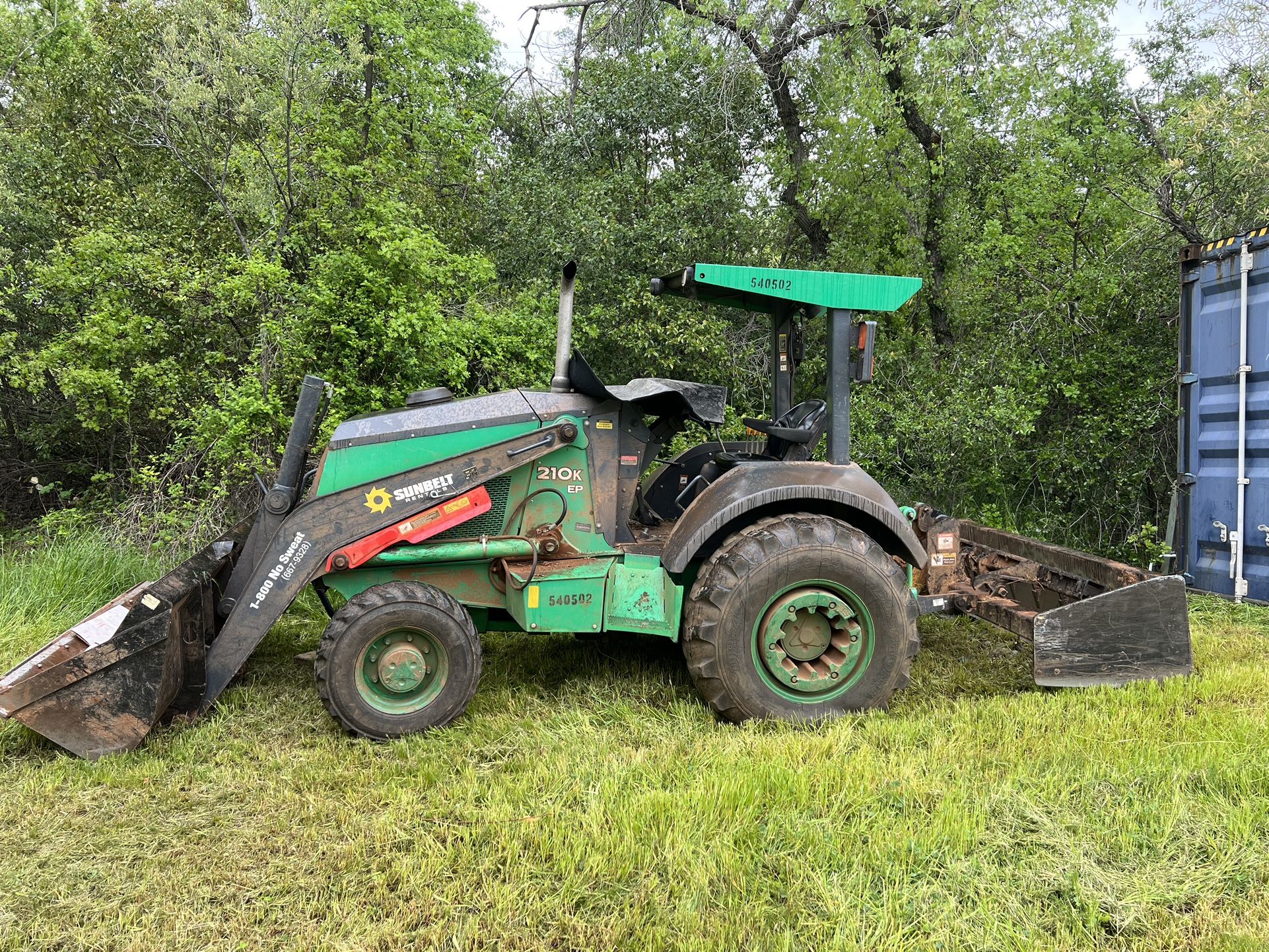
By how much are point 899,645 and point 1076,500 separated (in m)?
4.94

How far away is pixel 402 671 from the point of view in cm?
368

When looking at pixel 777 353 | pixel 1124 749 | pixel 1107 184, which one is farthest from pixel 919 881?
pixel 1107 184

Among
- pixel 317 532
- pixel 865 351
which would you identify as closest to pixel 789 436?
pixel 865 351

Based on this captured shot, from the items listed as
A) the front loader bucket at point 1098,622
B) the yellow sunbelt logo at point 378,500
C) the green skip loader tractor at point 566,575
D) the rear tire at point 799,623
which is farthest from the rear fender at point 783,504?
the yellow sunbelt logo at point 378,500

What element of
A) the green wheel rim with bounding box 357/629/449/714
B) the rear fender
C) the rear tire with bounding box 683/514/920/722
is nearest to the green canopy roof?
the rear fender

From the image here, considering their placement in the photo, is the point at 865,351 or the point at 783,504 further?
the point at 783,504

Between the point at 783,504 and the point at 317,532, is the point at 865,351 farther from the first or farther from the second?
the point at 317,532

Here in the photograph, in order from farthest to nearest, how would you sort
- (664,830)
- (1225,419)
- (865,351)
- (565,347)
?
(1225,419), (565,347), (865,351), (664,830)

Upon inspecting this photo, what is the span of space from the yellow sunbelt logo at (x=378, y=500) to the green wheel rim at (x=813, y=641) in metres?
1.84

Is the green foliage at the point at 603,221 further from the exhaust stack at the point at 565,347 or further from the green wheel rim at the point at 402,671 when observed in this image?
the green wheel rim at the point at 402,671

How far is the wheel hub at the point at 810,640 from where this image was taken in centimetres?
378

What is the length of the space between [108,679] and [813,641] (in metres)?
3.07

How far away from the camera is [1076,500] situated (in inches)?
306

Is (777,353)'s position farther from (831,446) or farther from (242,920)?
(242,920)
